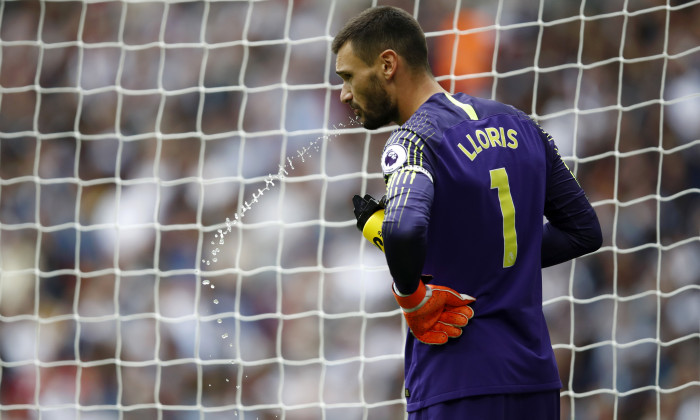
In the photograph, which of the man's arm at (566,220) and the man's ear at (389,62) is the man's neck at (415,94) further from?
the man's arm at (566,220)

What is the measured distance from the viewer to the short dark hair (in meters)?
1.48

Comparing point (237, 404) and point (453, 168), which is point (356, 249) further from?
point (453, 168)

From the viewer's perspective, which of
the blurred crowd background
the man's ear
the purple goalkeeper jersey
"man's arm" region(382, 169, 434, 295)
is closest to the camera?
"man's arm" region(382, 169, 434, 295)

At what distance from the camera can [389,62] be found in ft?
4.84

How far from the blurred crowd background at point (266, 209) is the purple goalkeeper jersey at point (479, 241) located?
1960 mm

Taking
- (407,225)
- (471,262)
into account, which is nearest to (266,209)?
(471,262)

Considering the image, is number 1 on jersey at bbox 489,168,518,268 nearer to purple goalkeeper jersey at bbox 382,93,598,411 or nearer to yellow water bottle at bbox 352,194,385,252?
purple goalkeeper jersey at bbox 382,93,598,411

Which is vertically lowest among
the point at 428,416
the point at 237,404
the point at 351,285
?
the point at 237,404

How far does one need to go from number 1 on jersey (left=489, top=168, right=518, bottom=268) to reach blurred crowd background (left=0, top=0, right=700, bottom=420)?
200cm

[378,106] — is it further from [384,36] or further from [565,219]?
[565,219]

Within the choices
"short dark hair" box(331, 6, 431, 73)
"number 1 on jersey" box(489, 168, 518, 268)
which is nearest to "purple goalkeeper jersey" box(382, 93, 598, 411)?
"number 1 on jersey" box(489, 168, 518, 268)

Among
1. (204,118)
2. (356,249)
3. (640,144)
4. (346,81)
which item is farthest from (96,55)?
(346,81)

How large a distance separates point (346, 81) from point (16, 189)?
3.08 metres

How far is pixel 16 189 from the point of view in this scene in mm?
4105
